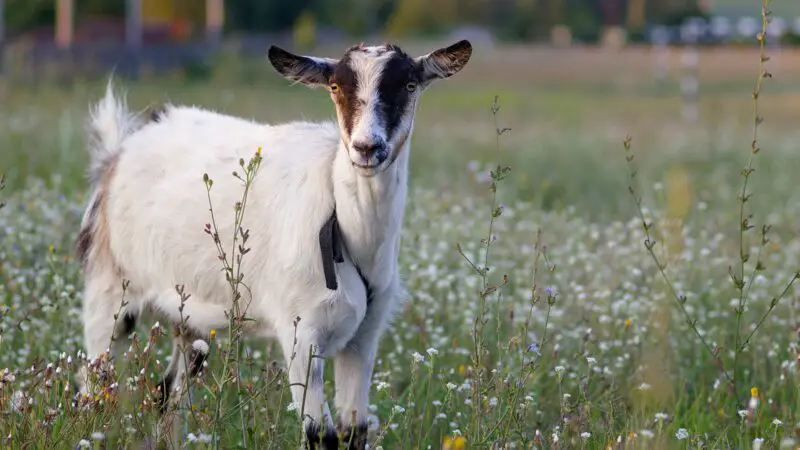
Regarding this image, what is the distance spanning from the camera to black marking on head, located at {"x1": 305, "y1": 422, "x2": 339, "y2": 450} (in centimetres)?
504

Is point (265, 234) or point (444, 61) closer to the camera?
point (444, 61)

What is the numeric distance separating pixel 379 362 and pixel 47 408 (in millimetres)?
2121

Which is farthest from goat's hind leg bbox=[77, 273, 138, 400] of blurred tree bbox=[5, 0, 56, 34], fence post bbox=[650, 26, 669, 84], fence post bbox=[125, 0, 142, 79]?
blurred tree bbox=[5, 0, 56, 34]

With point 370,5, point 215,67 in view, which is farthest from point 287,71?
point 370,5

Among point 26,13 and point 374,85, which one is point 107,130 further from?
point 26,13

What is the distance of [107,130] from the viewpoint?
6.68 metres

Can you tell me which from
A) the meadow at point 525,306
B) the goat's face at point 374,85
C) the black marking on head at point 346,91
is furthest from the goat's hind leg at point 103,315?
the black marking on head at point 346,91

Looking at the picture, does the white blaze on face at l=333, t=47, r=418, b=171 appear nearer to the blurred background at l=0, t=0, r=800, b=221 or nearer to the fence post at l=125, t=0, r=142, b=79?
the blurred background at l=0, t=0, r=800, b=221

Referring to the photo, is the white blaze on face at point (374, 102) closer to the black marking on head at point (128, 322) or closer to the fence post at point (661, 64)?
the black marking on head at point (128, 322)

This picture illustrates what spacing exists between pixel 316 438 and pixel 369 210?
932 mm

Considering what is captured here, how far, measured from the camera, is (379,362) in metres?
6.25

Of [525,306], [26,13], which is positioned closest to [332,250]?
[525,306]

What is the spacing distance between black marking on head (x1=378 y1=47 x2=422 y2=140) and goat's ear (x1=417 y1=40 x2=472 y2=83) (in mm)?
55

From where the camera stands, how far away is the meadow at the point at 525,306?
4555 millimetres
